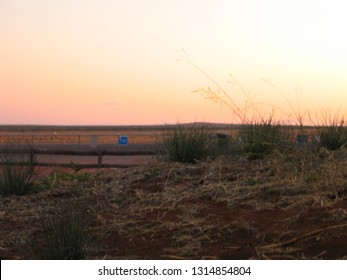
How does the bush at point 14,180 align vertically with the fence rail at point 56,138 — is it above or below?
below

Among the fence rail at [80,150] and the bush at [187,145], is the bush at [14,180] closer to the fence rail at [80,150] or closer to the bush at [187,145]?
the fence rail at [80,150]

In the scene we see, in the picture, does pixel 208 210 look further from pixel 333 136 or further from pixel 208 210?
pixel 333 136

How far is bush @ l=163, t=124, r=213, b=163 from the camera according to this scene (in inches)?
389

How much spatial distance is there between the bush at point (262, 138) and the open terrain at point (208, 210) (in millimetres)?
280

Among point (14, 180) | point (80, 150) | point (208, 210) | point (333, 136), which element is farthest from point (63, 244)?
point (80, 150)

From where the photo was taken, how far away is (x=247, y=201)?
6.72m

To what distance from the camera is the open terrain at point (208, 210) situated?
509 cm

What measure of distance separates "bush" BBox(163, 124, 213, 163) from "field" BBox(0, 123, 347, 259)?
25 centimetres

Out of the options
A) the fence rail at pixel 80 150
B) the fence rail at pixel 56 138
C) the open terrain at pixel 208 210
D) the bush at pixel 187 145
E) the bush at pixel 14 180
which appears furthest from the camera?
the fence rail at pixel 56 138

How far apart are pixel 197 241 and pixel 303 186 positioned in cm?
205

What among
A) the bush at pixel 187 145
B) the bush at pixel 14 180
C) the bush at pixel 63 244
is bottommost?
the bush at pixel 63 244

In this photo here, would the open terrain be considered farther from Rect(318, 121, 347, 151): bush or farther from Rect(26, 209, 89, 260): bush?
Rect(318, 121, 347, 151): bush

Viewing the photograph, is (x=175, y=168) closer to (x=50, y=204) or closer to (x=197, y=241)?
(x=50, y=204)

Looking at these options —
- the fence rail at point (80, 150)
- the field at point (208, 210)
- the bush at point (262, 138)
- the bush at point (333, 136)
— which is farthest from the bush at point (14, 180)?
the bush at point (333, 136)
